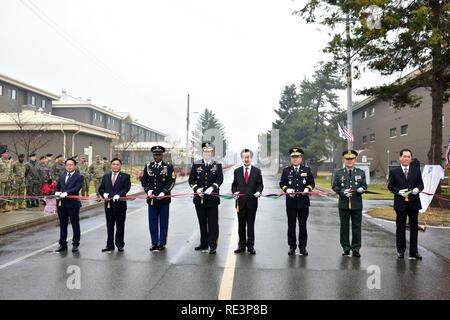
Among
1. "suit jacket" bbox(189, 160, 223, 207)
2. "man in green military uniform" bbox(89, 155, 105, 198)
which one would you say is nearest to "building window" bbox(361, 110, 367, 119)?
"man in green military uniform" bbox(89, 155, 105, 198)

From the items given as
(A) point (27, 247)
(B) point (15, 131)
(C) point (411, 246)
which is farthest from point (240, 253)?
(B) point (15, 131)

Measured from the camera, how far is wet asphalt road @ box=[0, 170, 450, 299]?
5258 mm

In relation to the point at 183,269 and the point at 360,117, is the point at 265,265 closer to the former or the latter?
the point at 183,269

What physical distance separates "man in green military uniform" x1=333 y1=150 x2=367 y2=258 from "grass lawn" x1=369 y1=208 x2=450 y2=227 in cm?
473

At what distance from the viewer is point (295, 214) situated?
7777 millimetres

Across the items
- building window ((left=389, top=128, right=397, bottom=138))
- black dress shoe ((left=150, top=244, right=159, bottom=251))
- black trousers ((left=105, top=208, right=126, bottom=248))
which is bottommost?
black dress shoe ((left=150, top=244, right=159, bottom=251))

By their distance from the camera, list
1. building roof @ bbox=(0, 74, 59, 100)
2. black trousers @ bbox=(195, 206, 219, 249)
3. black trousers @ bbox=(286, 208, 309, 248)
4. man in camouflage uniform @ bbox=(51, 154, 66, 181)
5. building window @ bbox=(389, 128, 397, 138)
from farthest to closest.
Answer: building roof @ bbox=(0, 74, 59, 100)
building window @ bbox=(389, 128, 397, 138)
man in camouflage uniform @ bbox=(51, 154, 66, 181)
black trousers @ bbox=(195, 206, 219, 249)
black trousers @ bbox=(286, 208, 309, 248)

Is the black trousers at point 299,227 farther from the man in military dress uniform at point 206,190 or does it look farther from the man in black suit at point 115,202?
the man in black suit at point 115,202

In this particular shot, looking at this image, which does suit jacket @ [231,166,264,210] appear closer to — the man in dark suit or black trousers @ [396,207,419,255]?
black trousers @ [396,207,419,255]

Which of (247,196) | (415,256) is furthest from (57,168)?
(415,256)

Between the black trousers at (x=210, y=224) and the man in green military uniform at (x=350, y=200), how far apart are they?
7.67 ft

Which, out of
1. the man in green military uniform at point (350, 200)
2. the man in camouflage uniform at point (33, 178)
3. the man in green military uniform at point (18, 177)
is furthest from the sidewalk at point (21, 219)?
the man in green military uniform at point (350, 200)

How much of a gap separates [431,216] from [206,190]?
334 inches

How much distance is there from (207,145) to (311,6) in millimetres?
10049
